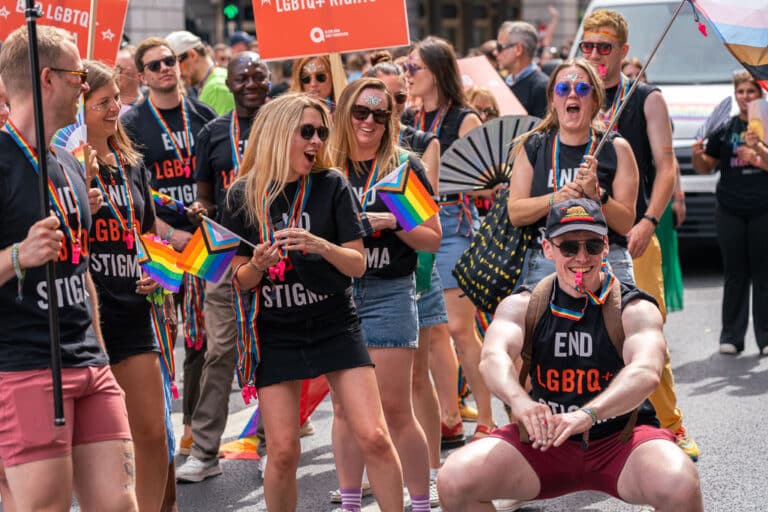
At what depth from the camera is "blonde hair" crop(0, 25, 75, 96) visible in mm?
3885

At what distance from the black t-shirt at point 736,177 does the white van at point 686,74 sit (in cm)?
265

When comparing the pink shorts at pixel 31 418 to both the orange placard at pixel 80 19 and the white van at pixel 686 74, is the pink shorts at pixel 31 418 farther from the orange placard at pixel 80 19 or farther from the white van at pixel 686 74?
the white van at pixel 686 74

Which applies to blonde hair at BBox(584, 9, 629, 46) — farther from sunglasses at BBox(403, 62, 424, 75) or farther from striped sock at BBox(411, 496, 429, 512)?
striped sock at BBox(411, 496, 429, 512)

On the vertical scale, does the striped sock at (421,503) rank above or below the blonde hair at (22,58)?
below

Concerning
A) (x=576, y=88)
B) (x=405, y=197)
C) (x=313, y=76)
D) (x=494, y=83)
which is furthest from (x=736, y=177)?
(x=405, y=197)

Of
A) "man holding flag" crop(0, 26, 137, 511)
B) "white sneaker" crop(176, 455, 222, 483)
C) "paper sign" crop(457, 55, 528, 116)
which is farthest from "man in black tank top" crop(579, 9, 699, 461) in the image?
"man holding flag" crop(0, 26, 137, 511)

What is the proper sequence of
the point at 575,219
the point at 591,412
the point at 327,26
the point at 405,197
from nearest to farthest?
the point at 591,412
the point at 575,219
the point at 405,197
the point at 327,26

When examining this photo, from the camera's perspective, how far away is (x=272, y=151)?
196 inches

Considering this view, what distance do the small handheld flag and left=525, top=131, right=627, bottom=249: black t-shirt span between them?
0.66 meters

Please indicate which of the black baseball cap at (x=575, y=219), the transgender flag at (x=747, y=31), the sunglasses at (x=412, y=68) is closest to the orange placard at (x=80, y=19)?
the sunglasses at (x=412, y=68)

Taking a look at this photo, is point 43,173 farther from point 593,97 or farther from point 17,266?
point 593,97

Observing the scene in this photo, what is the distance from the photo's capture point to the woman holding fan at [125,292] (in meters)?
5.02

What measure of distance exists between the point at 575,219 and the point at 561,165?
3.95ft

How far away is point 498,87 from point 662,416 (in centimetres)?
361
